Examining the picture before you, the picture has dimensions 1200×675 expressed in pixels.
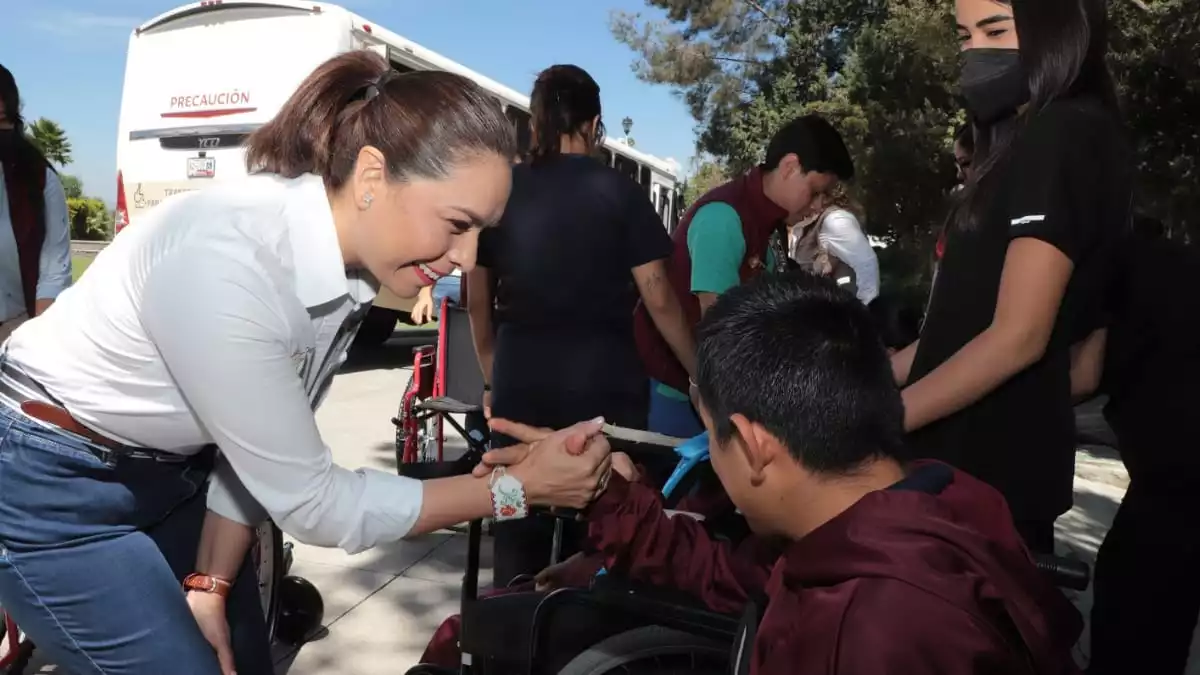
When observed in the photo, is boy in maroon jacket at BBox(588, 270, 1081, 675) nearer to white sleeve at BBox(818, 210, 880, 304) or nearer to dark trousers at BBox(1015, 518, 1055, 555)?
dark trousers at BBox(1015, 518, 1055, 555)

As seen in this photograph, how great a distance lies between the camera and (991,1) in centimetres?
183

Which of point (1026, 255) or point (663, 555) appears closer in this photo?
point (1026, 255)

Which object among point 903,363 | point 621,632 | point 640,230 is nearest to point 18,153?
point 640,230

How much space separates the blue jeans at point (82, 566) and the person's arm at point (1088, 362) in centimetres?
205

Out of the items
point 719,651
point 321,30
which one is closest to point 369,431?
point 321,30

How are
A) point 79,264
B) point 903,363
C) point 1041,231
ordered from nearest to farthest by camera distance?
1. point 1041,231
2. point 903,363
3. point 79,264

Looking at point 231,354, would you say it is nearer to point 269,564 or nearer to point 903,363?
point 903,363

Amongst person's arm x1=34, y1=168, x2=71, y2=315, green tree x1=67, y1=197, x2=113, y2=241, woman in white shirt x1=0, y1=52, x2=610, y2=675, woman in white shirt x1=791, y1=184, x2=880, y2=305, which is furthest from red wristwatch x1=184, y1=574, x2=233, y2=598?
green tree x1=67, y1=197, x2=113, y2=241

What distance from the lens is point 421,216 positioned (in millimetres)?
1543

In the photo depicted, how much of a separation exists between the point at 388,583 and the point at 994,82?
3139 mm

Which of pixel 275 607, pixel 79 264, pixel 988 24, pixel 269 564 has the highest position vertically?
pixel 988 24

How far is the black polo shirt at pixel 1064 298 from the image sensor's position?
1.68m

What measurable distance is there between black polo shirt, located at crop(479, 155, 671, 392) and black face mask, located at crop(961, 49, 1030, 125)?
1022 millimetres

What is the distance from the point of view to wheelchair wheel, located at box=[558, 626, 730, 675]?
6.15ft
